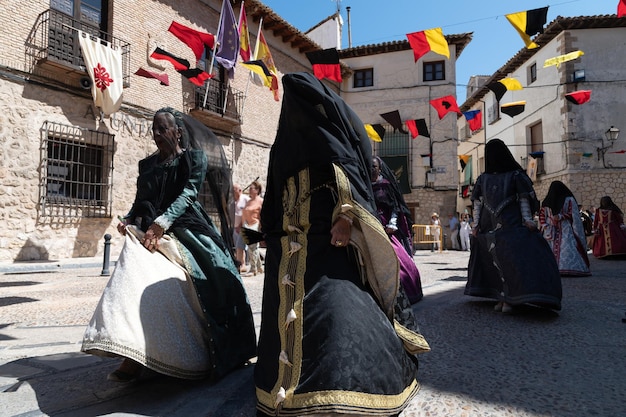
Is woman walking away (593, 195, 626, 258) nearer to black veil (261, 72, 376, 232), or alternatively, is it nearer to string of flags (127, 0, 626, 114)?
string of flags (127, 0, 626, 114)

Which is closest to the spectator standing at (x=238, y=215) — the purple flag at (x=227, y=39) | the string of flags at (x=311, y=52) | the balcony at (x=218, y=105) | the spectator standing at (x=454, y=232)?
the string of flags at (x=311, y=52)

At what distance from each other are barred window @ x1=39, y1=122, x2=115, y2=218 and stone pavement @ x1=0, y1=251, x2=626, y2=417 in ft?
22.9

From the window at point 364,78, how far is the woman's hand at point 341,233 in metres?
22.6

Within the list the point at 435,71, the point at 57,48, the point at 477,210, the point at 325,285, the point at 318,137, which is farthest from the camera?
the point at 435,71

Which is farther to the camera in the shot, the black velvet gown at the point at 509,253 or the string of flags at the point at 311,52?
the string of flags at the point at 311,52

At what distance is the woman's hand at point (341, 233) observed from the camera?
6.55 feet

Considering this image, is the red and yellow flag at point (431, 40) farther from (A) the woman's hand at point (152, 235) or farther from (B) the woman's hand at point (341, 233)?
(B) the woman's hand at point (341, 233)

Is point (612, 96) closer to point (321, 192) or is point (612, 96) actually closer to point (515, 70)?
point (515, 70)

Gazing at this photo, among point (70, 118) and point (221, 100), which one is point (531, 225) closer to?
point (70, 118)

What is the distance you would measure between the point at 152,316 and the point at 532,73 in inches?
950

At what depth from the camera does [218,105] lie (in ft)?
51.4

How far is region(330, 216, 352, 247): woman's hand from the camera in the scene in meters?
2.00

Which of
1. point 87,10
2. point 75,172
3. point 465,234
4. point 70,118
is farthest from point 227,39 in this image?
point 465,234

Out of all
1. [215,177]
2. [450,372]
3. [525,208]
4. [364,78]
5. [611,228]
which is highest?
[364,78]
